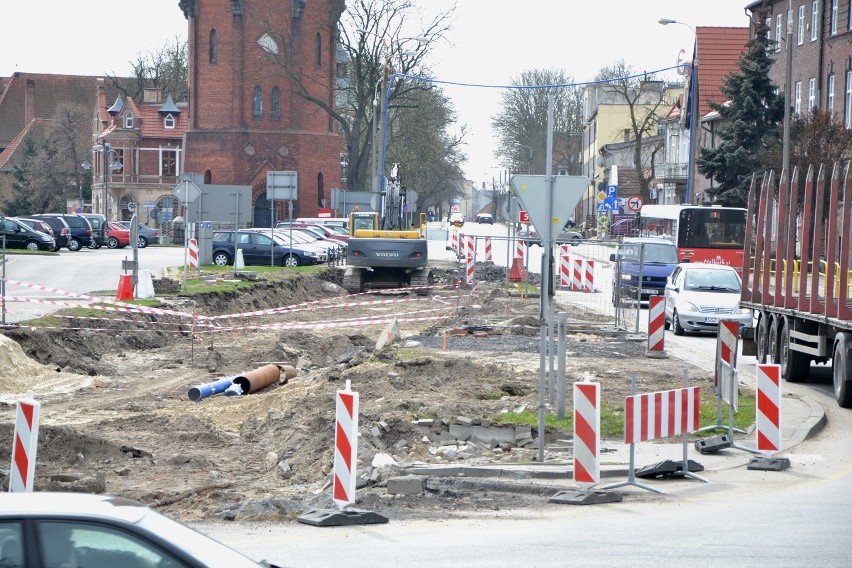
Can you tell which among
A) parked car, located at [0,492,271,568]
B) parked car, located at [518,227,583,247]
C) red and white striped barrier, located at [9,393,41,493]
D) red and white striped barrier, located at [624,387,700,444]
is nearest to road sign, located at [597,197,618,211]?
parked car, located at [518,227,583,247]

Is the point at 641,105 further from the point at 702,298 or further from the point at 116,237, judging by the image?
the point at 702,298

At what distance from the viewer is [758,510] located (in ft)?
32.6

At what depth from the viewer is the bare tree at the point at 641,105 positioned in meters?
82.6

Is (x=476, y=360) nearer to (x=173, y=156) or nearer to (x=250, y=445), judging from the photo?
(x=250, y=445)

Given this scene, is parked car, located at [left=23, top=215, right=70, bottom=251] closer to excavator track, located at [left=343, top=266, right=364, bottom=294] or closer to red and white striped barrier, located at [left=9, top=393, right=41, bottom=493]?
excavator track, located at [left=343, top=266, right=364, bottom=294]

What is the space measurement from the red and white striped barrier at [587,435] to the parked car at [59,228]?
169ft

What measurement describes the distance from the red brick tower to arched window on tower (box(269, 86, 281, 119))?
6 cm

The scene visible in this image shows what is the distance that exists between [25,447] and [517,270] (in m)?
31.3

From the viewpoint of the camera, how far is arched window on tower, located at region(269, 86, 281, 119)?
7556 centimetres

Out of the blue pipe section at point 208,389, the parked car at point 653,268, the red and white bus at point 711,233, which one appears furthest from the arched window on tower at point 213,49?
the blue pipe section at point 208,389

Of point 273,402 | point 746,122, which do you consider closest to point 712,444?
point 273,402

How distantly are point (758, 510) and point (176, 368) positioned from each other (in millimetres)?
12507

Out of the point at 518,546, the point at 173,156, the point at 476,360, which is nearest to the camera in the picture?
the point at 518,546

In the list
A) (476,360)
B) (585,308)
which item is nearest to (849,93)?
(585,308)
